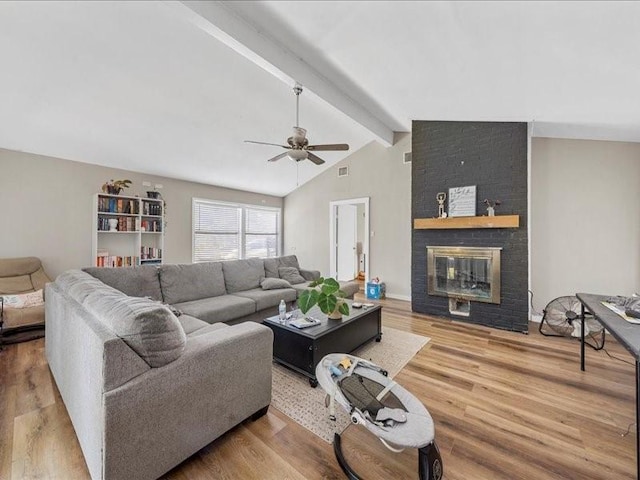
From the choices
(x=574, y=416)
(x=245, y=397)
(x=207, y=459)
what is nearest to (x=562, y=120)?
(x=574, y=416)

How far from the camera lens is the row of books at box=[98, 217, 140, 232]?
442cm

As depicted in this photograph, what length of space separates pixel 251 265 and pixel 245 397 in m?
2.72

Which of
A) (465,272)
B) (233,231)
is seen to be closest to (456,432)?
(465,272)

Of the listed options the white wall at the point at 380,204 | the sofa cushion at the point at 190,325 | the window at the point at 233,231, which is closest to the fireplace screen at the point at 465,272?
the white wall at the point at 380,204

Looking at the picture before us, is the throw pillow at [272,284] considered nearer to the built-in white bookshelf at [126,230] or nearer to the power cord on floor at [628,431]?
the built-in white bookshelf at [126,230]

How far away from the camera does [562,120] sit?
311cm

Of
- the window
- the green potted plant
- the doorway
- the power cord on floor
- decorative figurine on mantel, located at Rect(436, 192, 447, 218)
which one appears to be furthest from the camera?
the window

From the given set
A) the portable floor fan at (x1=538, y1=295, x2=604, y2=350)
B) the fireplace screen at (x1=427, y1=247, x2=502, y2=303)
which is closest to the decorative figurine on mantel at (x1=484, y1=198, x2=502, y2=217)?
the fireplace screen at (x1=427, y1=247, x2=502, y2=303)

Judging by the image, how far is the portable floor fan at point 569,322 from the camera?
303 cm

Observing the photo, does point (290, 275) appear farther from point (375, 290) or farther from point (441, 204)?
point (441, 204)

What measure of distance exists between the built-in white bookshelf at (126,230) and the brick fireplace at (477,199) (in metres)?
4.57

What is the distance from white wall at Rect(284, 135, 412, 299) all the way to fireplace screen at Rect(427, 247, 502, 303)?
956 millimetres

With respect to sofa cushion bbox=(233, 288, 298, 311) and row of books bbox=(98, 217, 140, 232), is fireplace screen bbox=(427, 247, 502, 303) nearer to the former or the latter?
sofa cushion bbox=(233, 288, 298, 311)

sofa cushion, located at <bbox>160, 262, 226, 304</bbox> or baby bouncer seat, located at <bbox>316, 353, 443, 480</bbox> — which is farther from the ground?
sofa cushion, located at <bbox>160, 262, 226, 304</bbox>
